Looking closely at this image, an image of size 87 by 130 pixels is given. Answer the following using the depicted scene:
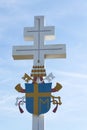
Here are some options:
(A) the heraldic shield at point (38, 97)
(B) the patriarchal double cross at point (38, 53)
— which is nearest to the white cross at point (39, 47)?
(B) the patriarchal double cross at point (38, 53)

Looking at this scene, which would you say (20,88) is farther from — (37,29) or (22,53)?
(37,29)

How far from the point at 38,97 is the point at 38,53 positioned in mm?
1439

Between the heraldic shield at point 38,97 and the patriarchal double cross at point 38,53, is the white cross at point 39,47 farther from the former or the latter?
the heraldic shield at point 38,97

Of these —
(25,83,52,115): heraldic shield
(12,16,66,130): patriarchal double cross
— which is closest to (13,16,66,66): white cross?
(12,16,66,130): patriarchal double cross

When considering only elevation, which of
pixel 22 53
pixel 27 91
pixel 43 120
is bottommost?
pixel 43 120

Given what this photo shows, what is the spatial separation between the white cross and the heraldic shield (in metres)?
0.73

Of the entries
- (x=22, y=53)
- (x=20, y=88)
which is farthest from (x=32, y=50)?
(x=20, y=88)

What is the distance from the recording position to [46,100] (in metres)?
12.5

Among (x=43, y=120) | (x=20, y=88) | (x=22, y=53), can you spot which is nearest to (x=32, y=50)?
(x=22, y=53)

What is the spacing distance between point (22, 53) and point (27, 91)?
4.30 feet

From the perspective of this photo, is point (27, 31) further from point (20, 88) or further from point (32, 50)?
point (20, 88)

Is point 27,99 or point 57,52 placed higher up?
point 57,52

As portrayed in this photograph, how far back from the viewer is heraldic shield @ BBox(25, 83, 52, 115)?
1248cm

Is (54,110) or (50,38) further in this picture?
(50,38)
